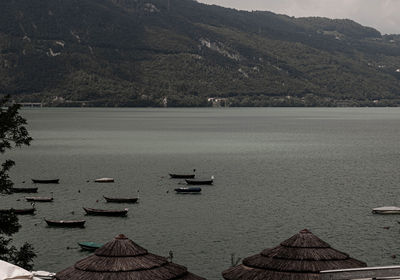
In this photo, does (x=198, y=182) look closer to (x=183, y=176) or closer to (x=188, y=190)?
(x=183, y=176)

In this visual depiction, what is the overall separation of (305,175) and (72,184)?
36465mm

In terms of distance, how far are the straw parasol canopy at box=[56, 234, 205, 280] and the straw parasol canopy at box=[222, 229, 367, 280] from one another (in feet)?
7.37

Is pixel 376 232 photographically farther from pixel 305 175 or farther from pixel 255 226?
pixel 305 175

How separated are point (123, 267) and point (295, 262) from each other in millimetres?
6444

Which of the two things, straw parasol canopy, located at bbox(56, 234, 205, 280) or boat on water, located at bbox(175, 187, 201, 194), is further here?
boat on water, located at bbox(175, 187, 201, 194)

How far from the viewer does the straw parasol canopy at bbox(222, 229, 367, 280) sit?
2489 cm

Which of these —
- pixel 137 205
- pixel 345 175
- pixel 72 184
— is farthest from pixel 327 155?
pixel 137 205

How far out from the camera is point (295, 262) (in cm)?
2527

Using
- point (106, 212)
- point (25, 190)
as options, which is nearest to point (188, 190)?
point (106, 212)

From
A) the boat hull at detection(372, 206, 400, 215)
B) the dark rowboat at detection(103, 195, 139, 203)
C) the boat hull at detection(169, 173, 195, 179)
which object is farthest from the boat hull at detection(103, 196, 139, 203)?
the boat hull at detection(372, 206, 400, 215)

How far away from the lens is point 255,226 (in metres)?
61.7

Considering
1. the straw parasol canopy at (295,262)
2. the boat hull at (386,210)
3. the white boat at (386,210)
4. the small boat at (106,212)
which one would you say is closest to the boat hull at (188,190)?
the small boat at (106,212)

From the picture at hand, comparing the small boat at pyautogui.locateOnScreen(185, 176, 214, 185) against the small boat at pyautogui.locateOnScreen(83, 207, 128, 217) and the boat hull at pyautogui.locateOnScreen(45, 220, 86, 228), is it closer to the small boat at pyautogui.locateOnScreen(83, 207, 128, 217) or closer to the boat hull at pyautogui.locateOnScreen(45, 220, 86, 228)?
the small boat at pyautogui.locateOnScreen(83, 207, 128, 217)

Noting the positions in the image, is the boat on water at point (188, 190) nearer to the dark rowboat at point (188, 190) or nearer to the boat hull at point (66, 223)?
the dark rowboat at point (188, 190)
